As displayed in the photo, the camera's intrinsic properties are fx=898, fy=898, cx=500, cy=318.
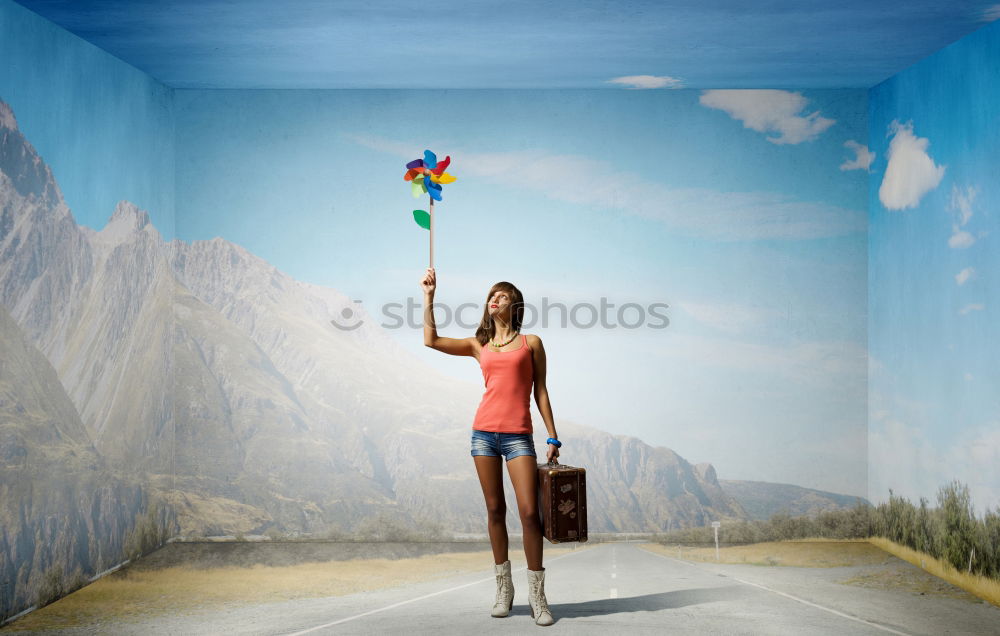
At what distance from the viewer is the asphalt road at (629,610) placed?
447 cm

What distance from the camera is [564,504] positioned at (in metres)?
4.22

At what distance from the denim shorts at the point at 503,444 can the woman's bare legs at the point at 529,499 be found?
0.11 ft

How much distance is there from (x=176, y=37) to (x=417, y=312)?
2672 mm

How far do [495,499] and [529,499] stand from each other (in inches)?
7.6

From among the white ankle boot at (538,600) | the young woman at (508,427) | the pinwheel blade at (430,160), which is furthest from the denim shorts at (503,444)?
the pinwheel blade at (430,160)

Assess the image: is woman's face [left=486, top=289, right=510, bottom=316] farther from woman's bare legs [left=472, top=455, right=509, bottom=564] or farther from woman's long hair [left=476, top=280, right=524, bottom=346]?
woman's bare legs [left=472, top=455, right=509, bottom=564]

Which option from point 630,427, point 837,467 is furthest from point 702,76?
point 837,467

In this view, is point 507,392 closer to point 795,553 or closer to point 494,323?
point 494,323

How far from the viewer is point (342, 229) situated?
7.20 m

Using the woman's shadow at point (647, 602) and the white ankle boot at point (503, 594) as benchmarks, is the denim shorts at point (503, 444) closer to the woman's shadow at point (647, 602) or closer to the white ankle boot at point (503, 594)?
the white ankle boot at point (503, 594)

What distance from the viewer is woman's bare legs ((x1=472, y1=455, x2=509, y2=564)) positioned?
4.36m

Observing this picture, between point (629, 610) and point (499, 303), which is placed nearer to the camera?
point (499, 303)

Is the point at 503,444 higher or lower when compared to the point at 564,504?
higher

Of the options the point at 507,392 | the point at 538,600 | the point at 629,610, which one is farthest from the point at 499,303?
the point at 629,610
